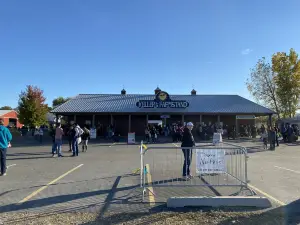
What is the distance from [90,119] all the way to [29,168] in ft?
75.9

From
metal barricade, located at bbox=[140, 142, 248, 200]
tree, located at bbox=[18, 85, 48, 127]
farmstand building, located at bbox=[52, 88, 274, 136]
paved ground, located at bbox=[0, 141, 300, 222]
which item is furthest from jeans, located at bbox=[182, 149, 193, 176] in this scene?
tree, located at bbox=[18, 85, 48, 127]

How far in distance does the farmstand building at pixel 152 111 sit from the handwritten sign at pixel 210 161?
2407cm

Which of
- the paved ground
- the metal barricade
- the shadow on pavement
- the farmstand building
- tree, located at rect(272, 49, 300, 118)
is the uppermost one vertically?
tree, located at rect(272, 49, 300, 118)

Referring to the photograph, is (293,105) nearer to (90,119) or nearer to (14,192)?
(90,119)

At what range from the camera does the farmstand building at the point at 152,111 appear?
31.6 m

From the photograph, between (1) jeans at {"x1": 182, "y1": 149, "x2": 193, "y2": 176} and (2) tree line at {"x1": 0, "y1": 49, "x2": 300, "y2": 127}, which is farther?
(2) tree line at {"x1": 0, "y1": 49, "x2": 300, "y2": 127}

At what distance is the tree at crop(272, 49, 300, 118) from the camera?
42.9 meters

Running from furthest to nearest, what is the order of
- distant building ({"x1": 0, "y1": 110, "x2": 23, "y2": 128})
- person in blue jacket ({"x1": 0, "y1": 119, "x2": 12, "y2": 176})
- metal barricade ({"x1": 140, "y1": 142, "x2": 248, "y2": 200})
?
1. distant building ({"x1": 0, "y1": 110, "x2": 23, "y2": 128})
2. person in blue jacket ({"x1": 0, "y1": 119, "x2": 12, "y2": 176})
3. metal barricade ({"x1": 140, "y1": 142, "x2": 248, "y2": 200})

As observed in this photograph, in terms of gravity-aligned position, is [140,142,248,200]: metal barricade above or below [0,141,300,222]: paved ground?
above

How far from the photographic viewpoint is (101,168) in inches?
428

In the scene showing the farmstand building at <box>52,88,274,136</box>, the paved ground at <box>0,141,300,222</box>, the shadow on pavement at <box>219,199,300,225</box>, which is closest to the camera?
the shadow on pavement at <box>219,199,300,225</box>

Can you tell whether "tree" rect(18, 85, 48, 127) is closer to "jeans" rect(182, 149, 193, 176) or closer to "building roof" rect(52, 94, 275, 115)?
"building roof" rect(52, 94, 275, 115)

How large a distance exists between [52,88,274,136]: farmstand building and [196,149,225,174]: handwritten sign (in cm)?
2407

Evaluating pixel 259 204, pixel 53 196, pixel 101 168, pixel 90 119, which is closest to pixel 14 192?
pixel 53 196
